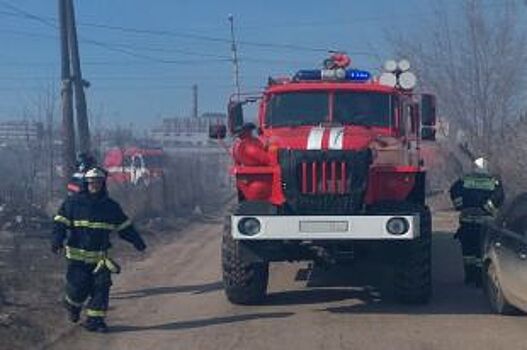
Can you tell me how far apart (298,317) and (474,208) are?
148 inches

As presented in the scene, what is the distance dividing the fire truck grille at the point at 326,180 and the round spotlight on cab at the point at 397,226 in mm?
442

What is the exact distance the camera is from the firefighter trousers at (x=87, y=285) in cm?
1005

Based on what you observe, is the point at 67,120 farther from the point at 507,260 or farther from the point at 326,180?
the point at 507,260

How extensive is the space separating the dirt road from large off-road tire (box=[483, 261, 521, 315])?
0.11 metres

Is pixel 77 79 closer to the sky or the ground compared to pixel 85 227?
closer to the sky

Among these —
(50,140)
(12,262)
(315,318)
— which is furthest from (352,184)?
(50,140)

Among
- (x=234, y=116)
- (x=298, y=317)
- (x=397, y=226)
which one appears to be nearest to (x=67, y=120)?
(x=234, y=116)

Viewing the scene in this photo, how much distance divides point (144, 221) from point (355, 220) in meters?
12.9

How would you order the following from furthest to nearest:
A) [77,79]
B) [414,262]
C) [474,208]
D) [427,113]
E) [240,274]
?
[77,79] < [474,208] < [427,113] < [240,274] < [414,262]

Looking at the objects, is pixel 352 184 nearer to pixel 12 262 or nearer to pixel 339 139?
pixel 339 139

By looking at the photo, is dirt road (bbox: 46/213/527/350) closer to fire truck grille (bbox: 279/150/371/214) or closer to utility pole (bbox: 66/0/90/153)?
fire truck grille (bbox: 279/150/371/214)

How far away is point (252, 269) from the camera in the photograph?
11438 millimetres

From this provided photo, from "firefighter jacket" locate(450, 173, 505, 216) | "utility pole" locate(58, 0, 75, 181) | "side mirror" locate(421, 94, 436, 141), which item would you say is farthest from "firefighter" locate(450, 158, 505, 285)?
"utility pole" locate(58, 0, 75, 181)

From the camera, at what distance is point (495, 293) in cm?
1077
